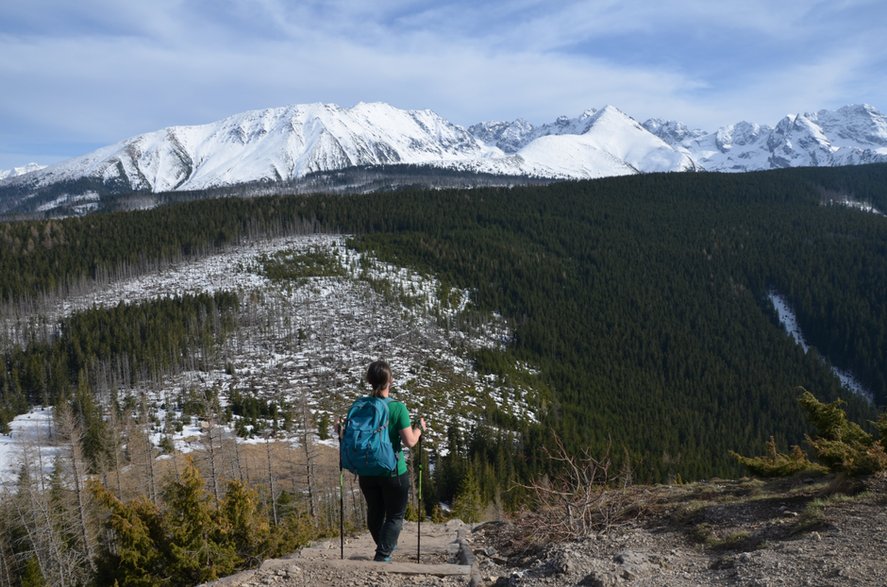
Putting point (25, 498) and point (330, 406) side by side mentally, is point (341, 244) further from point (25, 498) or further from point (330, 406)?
point (25, 498)

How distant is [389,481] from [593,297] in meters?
130

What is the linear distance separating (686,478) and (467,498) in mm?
35533

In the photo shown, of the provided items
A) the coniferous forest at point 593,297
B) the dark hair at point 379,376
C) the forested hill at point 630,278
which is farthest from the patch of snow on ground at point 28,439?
the dark hair at point 379,376

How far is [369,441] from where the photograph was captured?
7215mm

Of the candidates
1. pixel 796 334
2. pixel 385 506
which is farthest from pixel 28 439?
pixel 796 334

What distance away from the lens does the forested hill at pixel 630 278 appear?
296 feet

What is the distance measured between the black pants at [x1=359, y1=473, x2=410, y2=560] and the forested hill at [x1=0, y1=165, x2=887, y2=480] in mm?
55697

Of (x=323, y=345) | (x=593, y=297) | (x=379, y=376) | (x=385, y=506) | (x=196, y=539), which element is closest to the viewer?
(x=379, y=376)

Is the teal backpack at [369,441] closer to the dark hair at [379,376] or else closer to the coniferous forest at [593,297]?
the dark hair at [379,376]

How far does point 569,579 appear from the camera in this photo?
699cm

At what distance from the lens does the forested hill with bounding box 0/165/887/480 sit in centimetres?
9019

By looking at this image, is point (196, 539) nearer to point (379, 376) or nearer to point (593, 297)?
point (379, 376)

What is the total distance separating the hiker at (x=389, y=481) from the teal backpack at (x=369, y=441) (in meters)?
0.10

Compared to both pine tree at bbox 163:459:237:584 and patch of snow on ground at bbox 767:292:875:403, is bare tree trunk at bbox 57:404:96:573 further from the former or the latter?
patch of snow on ground at bbox 767:292:875:403
